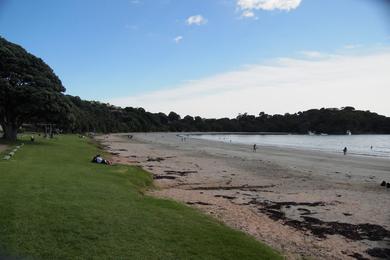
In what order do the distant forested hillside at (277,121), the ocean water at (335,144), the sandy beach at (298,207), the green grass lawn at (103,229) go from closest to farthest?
the green grass lawn at (103,229) → the sandy beach at (298,207) → the ocean water at (335,144) → the distant forested hillside at (277,121)

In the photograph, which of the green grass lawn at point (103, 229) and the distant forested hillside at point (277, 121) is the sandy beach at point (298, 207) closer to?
the green grass lawn at point (103, 229)

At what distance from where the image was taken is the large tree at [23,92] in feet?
92.9

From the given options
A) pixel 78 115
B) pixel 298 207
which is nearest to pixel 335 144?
pixel 78 115

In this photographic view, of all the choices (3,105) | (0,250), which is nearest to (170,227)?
(0,250)

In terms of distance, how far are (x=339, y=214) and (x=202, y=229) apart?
5703mm

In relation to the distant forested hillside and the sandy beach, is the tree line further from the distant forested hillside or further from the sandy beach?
the sandy beach

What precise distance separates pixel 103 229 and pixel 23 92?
2328 centimetres

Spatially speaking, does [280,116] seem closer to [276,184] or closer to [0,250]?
[276,184]

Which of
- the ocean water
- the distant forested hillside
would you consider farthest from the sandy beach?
the distant forested hillside

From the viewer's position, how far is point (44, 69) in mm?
33250

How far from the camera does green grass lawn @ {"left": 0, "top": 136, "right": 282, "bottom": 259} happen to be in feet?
21.3

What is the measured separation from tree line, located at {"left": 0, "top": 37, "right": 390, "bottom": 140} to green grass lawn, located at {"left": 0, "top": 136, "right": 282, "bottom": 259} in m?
19.2

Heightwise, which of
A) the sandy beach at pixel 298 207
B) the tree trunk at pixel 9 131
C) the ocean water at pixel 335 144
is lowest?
the sandy beach at pixel 298 207

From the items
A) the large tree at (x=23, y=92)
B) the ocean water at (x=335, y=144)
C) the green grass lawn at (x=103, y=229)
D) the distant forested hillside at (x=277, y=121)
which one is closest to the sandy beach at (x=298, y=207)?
the green grass lawn at (x=103, y=229)
